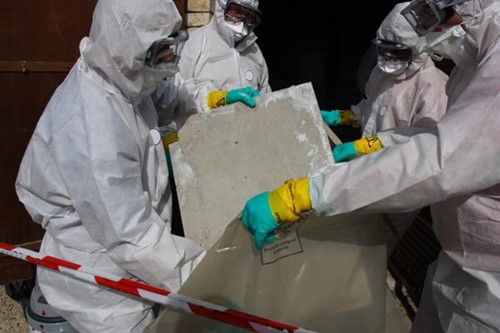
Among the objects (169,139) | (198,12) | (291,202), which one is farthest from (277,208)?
(198,12)

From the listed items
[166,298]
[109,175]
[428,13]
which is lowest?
[166,298]

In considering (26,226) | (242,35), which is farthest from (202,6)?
(26,226)

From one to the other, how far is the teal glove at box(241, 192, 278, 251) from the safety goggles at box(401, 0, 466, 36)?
39.3 inches

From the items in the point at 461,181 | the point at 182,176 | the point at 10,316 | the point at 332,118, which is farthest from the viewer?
the point at 332,118

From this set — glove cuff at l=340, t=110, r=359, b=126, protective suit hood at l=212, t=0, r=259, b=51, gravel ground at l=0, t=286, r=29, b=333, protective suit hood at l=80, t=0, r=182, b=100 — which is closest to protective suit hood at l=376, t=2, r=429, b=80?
glove cuff at l=340, t=110, r=359, b=126

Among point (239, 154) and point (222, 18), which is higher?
point (222, 18)

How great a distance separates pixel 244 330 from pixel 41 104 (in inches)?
80.5

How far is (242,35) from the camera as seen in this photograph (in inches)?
120

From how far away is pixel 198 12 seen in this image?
10.7 ft

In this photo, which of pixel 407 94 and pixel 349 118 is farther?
pixel 349 118

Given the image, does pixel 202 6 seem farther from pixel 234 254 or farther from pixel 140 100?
pixel 234 254

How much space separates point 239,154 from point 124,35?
0.69m

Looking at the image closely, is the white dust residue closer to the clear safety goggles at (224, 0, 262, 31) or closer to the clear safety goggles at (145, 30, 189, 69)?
the clear safety goggles at (145, 30, 189, 69)

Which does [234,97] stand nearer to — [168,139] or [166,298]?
[168,139]
